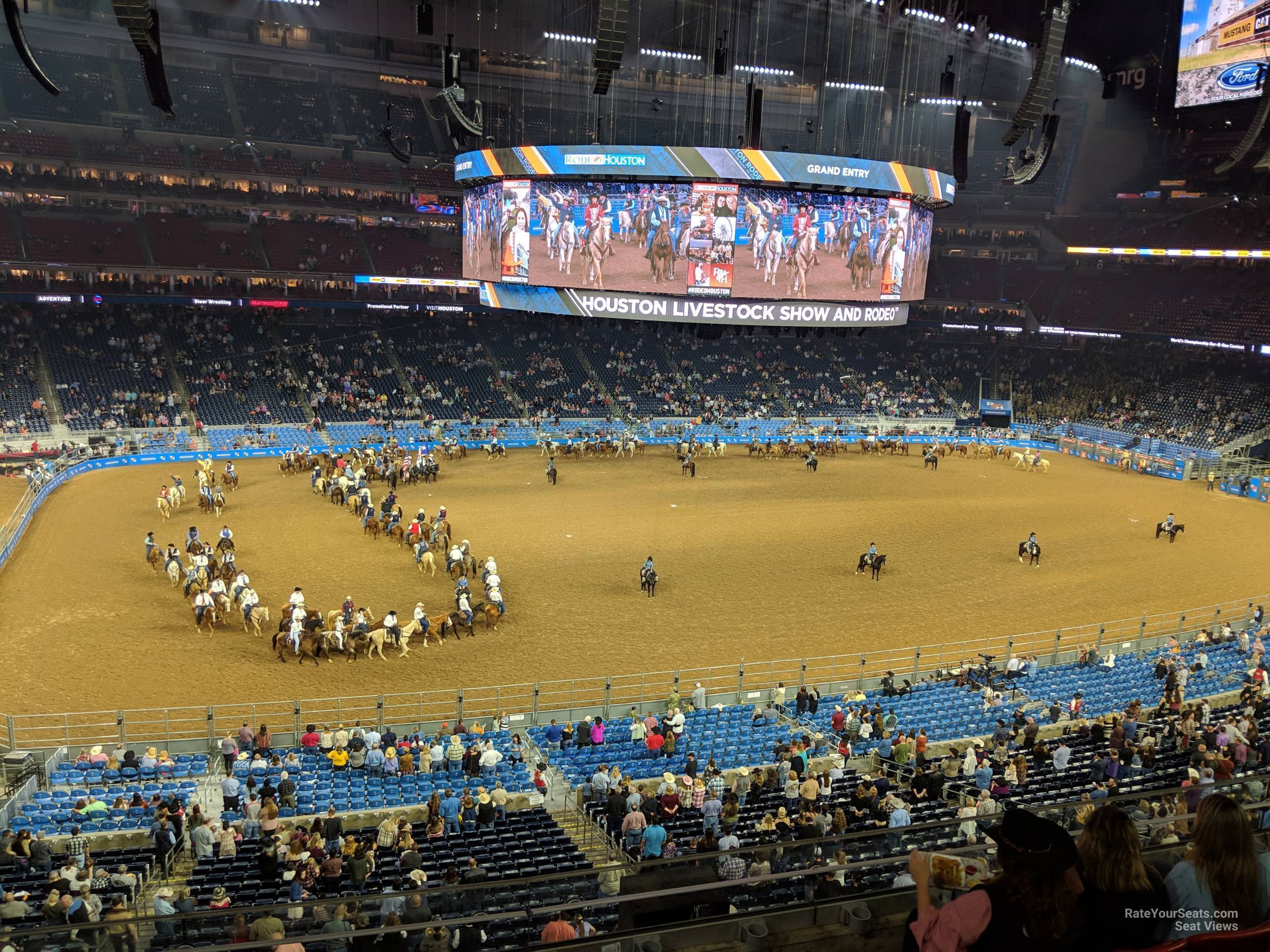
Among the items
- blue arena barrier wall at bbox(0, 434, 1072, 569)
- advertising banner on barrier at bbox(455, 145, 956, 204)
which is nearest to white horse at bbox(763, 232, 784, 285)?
advertising banner on barrier at bbox(455, 145, 956, 204)

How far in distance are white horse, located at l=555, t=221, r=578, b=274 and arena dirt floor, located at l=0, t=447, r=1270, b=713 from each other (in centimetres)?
834

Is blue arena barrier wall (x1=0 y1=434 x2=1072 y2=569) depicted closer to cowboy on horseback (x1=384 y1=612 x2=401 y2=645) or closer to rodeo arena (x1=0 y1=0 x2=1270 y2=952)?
rodeo arena (x1=0 y1=0 x2=1270 y2=952)

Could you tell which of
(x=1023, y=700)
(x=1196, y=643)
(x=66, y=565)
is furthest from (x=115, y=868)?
(x=1196, y=643)

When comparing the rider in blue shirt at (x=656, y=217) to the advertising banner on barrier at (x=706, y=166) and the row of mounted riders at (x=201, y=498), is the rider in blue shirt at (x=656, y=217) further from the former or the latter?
the row of mounted riders at (x=201, y=498)

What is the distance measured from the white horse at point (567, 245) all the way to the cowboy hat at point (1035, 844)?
103 feet

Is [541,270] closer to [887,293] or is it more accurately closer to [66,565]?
[887,293]

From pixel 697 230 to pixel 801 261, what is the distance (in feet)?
12.8

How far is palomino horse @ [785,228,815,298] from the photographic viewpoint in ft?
110

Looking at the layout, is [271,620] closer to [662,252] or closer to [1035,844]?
[662,252]

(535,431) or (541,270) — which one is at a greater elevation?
(541,270)

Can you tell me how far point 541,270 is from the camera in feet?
112

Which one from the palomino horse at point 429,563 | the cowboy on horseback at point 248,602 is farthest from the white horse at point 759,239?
the cowboy on horseback at point 248,602

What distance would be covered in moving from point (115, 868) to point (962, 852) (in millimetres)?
9617

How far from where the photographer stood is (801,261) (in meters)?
33.7
